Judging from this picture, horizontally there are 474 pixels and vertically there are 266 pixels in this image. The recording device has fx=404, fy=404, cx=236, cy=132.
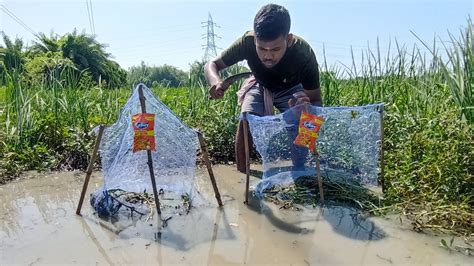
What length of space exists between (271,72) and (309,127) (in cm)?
77

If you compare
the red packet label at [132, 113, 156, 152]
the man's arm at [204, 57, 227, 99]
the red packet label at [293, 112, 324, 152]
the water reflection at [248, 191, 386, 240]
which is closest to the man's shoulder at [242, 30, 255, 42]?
the man's arm at [204, 57, 227, 99]

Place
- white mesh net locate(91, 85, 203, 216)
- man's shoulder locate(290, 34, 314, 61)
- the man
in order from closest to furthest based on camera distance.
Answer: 1. white mesh net locate(91, 85, 203, 216)
2. the man
3. man's shoulder locate(290, 34, 314, 61)

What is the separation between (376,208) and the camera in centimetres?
251

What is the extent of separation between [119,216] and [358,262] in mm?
1415

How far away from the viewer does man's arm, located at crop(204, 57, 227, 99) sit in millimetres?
2879

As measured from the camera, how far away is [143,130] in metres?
2.37

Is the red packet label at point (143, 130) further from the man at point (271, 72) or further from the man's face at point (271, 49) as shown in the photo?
the man's face at point (271, 49)

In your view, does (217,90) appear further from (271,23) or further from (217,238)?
(217,238)

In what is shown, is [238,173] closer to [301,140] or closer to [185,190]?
[185,190]

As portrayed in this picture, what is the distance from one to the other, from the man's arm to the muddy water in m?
0.78

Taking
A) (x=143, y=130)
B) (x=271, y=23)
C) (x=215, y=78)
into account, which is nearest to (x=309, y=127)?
(x=271, y=23)

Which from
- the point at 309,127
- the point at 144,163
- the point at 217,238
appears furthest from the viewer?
the point at 144,163

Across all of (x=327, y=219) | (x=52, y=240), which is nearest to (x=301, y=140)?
(x=327, y=219)

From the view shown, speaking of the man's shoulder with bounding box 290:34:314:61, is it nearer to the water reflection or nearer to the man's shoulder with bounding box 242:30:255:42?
the man's shoulder with bounding box 242:30:255:42
